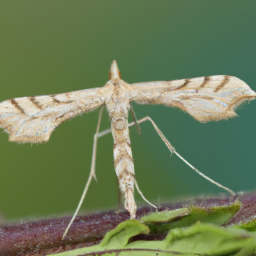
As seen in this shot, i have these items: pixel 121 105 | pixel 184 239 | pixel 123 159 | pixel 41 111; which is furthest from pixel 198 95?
pixel 184 239

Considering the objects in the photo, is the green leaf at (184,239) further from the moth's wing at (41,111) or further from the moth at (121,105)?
the moth's wing at (41,111)

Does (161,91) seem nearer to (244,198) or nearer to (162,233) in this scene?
(244,198)

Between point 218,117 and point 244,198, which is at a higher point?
point 218,117

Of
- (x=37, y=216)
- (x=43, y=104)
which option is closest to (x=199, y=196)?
(x=37, y=216)

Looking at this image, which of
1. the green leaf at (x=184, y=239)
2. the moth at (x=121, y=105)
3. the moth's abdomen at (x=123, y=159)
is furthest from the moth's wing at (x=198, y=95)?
the green leaf at (x=184, y=239)

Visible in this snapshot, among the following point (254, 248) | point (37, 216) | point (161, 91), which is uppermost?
point (161, 91)

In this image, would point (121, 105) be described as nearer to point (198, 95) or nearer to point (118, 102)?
point (118, 102)
